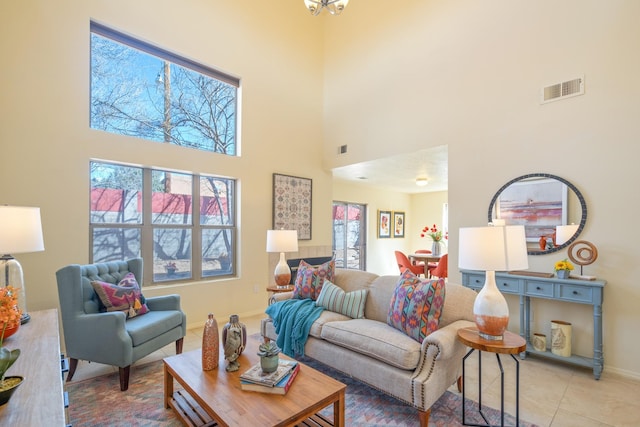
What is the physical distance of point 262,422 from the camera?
1419 millimetres

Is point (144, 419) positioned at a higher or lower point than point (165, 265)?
lower

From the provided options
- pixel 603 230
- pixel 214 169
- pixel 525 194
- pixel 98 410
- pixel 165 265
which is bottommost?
pixel 98 410

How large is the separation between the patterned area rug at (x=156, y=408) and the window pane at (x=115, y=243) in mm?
1434

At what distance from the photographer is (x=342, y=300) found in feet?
9.58

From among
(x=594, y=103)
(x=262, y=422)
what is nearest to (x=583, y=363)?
(x=594, y=103)

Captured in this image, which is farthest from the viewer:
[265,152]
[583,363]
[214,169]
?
[265,152]

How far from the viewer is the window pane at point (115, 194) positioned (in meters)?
3.52

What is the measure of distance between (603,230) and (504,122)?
4.70ft

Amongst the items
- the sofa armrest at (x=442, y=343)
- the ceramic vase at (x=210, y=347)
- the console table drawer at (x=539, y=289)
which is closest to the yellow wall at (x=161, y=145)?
the ceramic vase at (x=210, y=347)

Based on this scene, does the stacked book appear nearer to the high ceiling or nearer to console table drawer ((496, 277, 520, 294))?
console table drawer ((496, 277, 520, 294))

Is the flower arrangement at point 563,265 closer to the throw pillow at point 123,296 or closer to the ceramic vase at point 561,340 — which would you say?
the ceramic vase at point 561,340

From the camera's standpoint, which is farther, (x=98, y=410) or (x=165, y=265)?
(x=165, y=265)

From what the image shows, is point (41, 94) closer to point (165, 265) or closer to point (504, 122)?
point (165, 265)

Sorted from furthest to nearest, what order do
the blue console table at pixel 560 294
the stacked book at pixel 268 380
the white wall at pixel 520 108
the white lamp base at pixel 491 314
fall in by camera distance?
the white wall at pixel 520 108 < the blue console table at pixel 560 294 < the white lamp base at pixel 491 314 < the stacked book at pixel 268 380
